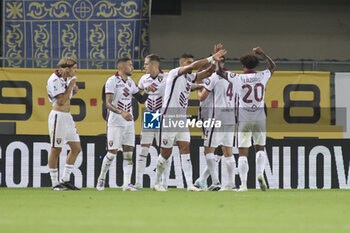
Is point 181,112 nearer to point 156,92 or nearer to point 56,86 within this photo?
point 156,92

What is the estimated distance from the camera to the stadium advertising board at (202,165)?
13.1 m

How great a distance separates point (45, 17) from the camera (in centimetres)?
1499

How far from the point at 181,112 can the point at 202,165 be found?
94.7 inches

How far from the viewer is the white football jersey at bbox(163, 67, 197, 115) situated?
35.8 ft

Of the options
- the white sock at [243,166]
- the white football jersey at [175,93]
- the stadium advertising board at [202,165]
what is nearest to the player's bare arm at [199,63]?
the white football jersey at [175,93]

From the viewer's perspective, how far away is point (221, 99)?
37.2ft

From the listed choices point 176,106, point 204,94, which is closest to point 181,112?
point 176,106

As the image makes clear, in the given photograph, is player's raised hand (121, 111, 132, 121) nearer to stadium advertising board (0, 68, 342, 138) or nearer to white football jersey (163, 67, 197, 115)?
white football jersey (163, 67, 197, 115)

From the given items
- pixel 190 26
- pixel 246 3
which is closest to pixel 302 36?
pixel 246 3

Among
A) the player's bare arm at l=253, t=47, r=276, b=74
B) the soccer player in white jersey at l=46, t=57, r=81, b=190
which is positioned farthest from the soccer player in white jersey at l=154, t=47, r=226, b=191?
the soccer player in white jersey at l=46, t=57, r=81, b=190

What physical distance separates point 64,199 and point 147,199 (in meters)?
0.97

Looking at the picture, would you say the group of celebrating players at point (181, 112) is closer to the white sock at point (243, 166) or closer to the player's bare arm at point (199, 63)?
the white sock at point (243, 166)

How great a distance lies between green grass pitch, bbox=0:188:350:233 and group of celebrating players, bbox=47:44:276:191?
180 cm

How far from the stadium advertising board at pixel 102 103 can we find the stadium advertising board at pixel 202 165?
664mm
